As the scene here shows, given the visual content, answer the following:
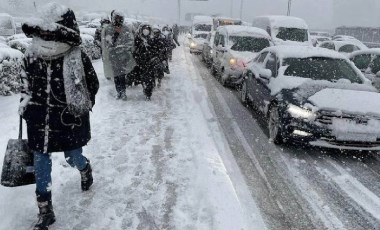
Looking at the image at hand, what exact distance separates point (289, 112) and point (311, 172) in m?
1.07

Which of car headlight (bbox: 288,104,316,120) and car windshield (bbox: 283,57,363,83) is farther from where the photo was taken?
car windshield (bbox: 283,57,363,83)

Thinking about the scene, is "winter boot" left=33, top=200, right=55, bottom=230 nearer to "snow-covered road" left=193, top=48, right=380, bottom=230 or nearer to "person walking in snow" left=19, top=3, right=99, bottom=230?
"person walking in snow" left=19, top=3, right=99, bottom=230

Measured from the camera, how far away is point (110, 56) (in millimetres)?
9266

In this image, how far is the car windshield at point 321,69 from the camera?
23.4 feet

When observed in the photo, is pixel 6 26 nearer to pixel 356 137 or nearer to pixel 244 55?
pixel 244 55

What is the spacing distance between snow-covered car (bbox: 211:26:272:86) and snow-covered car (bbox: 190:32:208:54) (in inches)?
356

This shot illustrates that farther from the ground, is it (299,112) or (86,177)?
(299,112)

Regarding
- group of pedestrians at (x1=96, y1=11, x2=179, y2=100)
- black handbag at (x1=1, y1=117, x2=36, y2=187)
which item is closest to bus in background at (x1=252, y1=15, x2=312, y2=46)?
group of pedestrians at (x1=96, y1=11, x2=179, y2=100)

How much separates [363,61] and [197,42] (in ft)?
44.2

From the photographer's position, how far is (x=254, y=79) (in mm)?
8656

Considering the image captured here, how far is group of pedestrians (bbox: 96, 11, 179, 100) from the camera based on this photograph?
907 centimetres

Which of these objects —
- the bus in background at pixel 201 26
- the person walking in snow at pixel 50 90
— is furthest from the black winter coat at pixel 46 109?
→ the bus in background at pixel 201 26

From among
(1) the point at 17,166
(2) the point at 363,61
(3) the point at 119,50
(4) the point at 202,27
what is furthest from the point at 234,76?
(4) the point at 202,27

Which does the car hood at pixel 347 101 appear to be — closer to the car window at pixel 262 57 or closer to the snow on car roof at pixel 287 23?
the car window at pixel 262 57
